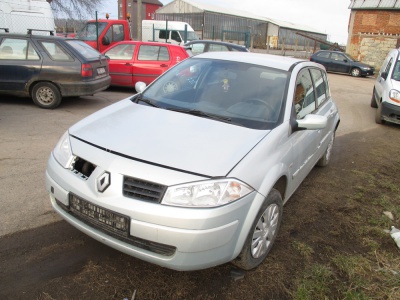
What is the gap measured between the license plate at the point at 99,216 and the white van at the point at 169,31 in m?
18.1

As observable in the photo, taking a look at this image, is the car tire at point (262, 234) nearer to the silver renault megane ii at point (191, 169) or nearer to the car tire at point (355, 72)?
the silver renault megane ii at point (191, 169)

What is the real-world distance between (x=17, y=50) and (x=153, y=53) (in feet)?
11.9

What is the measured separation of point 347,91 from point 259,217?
44.7ft

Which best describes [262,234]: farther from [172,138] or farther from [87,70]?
[87,70]

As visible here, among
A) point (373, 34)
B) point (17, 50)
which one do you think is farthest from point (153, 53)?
point (373, 34)

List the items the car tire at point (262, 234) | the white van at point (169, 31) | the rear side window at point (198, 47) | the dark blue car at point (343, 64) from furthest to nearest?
the dark blue car at point (343, 64)
the white van at point (169, 31)
the rear side window at point (198, 47)
the car tire at point (262, 234)

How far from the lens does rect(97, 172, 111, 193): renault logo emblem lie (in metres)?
2.26

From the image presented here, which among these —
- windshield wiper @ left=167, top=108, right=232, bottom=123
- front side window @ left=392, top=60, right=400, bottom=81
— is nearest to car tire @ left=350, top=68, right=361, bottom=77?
front side window @ left=392, top=60, right=400, bottom=81

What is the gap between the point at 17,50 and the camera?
7.19m

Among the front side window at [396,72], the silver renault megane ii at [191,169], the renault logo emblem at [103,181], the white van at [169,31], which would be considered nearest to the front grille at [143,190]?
the silver renault megane ii at [191,169]

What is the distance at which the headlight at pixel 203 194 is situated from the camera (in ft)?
7.08

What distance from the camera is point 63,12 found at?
112 ft

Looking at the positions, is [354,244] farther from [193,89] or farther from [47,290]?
[47,290]

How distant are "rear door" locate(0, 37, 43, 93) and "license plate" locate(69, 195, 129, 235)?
569cm
